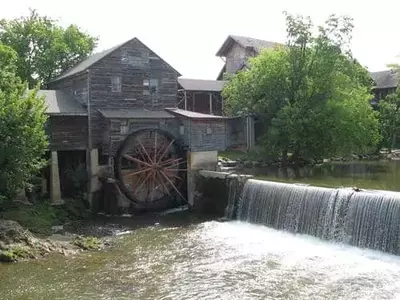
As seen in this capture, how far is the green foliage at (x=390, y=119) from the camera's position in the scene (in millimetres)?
37594

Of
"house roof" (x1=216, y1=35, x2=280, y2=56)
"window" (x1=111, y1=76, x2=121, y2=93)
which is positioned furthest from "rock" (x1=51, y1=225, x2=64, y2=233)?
"house roof" (x1=216, y1=35, x2=280, y2=56)

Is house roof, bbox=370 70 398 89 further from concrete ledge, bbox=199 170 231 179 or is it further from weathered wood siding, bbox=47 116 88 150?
weathered wood siding, bbox=47 116 88 150

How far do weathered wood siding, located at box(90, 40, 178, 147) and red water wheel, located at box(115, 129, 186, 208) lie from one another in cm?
144

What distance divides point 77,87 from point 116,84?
2.20 m

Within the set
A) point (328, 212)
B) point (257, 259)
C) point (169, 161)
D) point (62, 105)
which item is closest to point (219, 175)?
point (169, 161)

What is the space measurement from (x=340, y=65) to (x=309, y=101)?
133 inches

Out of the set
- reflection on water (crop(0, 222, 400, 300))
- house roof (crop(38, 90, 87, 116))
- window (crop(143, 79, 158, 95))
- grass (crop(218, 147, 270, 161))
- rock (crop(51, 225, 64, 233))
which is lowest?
reflection on water (crop(0, 222, 400, 300))

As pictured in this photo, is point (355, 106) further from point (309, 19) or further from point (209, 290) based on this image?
point (209, 290)

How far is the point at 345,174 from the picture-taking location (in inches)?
1078

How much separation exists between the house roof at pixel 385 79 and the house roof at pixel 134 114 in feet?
105

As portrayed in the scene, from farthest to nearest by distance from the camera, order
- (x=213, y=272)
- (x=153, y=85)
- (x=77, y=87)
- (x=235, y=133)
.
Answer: (x=235, y=133)
(x=153, y=85)
(x=77, y=87)
(x=213, y=272)

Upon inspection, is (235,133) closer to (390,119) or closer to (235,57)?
(235,57)

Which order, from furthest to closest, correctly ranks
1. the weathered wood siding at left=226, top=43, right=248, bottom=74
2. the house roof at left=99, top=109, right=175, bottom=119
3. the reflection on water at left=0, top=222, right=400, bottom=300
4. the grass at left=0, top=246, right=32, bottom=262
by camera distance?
the weathered wood siding at left=226, top=43, right=248, bottom=74
the house roof at left=99, top=109, right=175, bottom=119
the grass at left=0, top=246, right=32, bottom=262
the reflection on water at left=0, top=222, right=400, bottom=300

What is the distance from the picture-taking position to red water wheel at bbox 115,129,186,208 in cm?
2161
